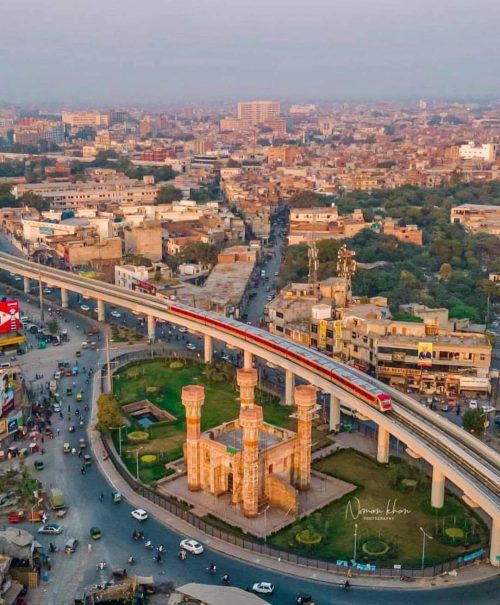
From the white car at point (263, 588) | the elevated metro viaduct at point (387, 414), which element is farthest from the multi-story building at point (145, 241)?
the white car at point (263, 588)

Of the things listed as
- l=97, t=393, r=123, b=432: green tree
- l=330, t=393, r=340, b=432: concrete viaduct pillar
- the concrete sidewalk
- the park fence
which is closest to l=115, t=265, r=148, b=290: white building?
l=97, t=393, r=123, b=432: green tree

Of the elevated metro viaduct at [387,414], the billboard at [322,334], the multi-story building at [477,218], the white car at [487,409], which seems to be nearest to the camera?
the elevated metro viaduct at [387,414]

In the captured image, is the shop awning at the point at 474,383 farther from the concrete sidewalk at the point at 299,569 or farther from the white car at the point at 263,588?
the white car at the point at 263,588

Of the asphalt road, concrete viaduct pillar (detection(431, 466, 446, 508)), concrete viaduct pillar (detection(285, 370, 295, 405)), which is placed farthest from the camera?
concrete viaduct pillar (detection(285, 370, 295, 405))

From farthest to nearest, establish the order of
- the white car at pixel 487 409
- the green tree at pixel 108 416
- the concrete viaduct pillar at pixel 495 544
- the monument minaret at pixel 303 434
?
the white car at pixel 487 409 < the green tree at pixel 108 416 < the monument minaret at pixel 303 434 < the concrete viaduct pillar at pixel 495 544

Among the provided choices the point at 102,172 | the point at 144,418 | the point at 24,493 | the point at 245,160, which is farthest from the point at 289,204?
the point at 24,493

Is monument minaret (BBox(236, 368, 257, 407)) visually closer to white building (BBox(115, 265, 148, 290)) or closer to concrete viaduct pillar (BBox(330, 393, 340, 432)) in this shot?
concrete viaduct pillar (BBox(330, 393, 340, 432))

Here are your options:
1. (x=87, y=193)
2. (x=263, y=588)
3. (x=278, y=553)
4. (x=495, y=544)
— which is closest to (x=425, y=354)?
(x=495, y=544)
